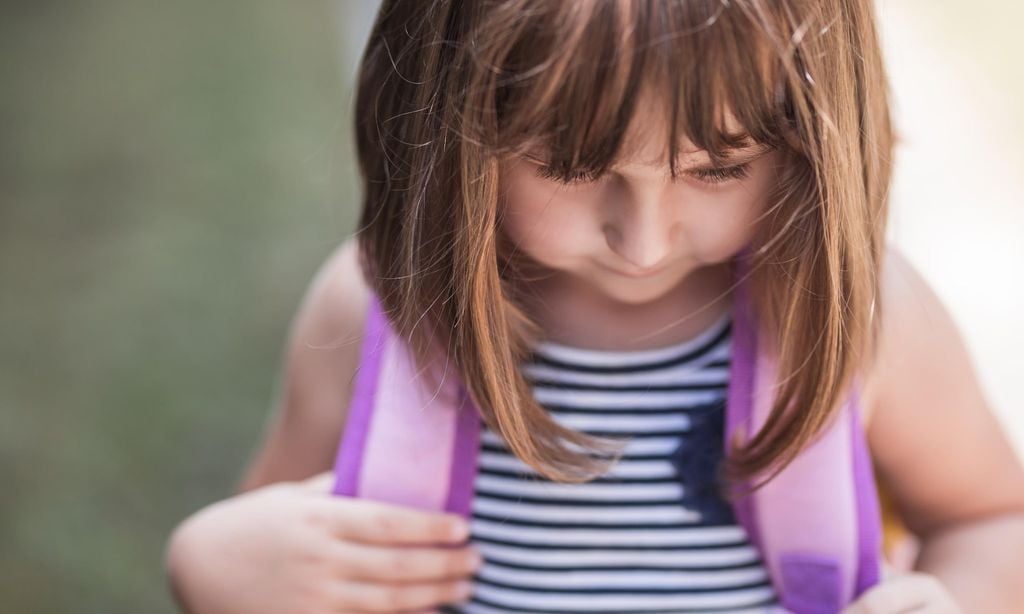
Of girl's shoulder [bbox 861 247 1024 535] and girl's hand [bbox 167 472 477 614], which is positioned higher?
girl's shoulder [bbox 861 247 1024 535]

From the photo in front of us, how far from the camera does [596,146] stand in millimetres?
697

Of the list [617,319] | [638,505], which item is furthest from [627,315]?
[638,505]

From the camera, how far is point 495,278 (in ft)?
2.68

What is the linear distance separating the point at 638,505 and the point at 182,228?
1537 millimetres

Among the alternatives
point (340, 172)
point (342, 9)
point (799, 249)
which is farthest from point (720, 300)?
point (342, 9)

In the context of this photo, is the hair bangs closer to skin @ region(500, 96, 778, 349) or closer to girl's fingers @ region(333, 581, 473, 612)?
skin @ region(500, 96, 778, 349)

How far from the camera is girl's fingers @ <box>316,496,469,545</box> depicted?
95 cm

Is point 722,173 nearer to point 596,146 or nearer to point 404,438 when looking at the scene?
point 596,146

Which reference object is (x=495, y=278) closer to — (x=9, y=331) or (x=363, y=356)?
(x=363, y=356)

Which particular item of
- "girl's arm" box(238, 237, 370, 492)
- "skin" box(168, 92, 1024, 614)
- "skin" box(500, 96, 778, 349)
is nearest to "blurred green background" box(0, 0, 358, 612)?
"girl's arm" box(238, 237, 370, 492)

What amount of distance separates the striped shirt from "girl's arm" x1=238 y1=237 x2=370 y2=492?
0.18 meters

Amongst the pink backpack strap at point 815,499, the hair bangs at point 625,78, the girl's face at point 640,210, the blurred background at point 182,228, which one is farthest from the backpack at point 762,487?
the blurred background at point 182,228

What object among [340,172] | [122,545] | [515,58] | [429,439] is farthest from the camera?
[340,172]

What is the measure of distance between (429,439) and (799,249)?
13.3 inches
